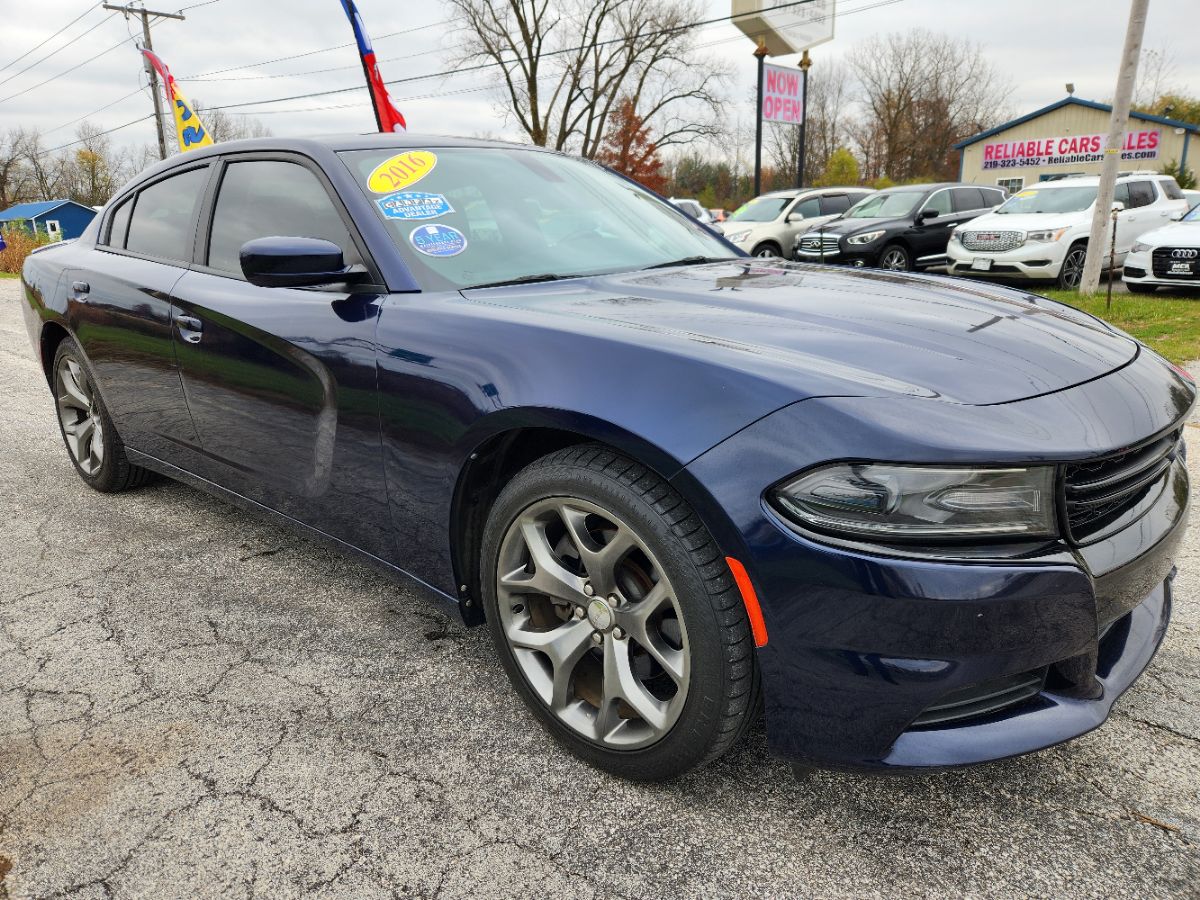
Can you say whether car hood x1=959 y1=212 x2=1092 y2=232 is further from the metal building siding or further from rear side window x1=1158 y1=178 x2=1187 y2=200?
the metal building siding

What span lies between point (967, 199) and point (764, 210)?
3.36 meters

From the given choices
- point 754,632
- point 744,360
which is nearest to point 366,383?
point 744,360

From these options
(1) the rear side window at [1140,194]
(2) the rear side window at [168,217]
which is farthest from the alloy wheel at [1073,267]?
(2) the rear side window at [168,217]

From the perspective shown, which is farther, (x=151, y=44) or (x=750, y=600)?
(x=151, y=44)

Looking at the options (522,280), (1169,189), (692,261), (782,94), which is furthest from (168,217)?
(782,94)

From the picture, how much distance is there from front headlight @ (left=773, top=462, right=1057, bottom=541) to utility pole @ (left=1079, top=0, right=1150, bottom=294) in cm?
1018

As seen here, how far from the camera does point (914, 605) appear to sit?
1468mm

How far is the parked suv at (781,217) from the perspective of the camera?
578 inches

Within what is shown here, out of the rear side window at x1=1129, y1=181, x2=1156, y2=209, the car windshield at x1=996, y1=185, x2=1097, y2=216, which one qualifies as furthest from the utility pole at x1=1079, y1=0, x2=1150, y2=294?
the rear side window at x1=1129, y1=181, x2=1156, y2=209

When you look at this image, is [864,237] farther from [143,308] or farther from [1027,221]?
[143,308]

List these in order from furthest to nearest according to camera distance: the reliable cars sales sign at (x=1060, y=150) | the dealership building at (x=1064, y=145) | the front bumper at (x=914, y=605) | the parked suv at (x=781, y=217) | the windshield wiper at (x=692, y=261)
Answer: the reliable cars sales sign at (x=1060, y=150) → the dealership building at (x=1064, y=145) → the parked suv at (x=781, y=217) → the windshield wiper at (x=692, y=261) → the front bumper at (x=914, y=605)

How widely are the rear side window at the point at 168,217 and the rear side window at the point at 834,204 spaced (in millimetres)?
13490

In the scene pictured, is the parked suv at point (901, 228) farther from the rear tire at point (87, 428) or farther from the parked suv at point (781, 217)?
the rear tire at point (87, 428)

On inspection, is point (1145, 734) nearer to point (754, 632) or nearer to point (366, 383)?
point (754, 632)
